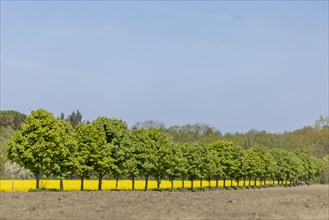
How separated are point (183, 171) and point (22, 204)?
58865 millimetres

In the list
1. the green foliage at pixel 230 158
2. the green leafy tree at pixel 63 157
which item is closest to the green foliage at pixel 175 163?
the green foliage at pixel 230 158

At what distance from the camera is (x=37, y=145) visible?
6906 centimetres

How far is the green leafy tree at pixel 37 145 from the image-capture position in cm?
6931

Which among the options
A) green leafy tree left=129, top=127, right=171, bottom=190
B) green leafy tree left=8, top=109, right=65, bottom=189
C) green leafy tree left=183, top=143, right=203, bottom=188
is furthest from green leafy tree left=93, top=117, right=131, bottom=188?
green leafy tree left=183, top=143, right=203, bottom=188

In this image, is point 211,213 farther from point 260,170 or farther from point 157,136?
point 260,170

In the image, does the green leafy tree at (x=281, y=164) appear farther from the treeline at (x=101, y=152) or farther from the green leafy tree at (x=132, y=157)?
the green leafy tree at (x=132, y=157)

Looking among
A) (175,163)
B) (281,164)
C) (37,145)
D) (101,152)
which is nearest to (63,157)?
(37,145)

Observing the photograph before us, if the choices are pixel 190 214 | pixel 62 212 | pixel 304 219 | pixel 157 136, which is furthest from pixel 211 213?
pixel 157 136

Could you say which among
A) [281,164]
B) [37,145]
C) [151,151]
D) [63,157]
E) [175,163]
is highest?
[281,164]

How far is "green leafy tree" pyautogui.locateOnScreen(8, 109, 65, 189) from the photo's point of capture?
6931 cm

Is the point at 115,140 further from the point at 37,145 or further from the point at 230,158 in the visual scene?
the point at 230,158

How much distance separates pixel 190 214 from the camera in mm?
36031

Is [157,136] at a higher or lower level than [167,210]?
higher

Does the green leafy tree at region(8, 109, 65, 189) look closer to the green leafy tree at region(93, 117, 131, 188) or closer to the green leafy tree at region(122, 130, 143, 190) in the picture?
the green leafy tree at region(93, 117, 131, 188)
